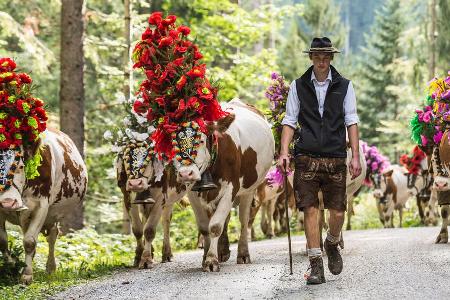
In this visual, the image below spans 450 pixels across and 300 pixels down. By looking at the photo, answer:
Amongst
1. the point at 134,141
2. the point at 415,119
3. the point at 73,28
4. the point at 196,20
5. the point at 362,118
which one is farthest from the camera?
the point at 362,118

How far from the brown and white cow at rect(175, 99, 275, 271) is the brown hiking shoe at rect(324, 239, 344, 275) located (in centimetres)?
204

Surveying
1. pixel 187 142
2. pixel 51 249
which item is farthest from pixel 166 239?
pixel 187 142

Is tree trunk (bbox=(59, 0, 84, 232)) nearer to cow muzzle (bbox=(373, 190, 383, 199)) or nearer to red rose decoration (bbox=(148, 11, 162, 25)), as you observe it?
red rose decoration (bbox=(148, 11, 162, 25))

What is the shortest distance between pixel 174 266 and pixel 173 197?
1217 millimetres

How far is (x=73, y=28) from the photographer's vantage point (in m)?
18.5

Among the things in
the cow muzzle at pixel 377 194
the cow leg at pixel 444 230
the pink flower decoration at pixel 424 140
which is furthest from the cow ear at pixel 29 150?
the cow muzzle at pixel 377 194

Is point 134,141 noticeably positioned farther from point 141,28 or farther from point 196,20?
point 196,20

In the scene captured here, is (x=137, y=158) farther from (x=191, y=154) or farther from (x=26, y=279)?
(x=26, y=279)

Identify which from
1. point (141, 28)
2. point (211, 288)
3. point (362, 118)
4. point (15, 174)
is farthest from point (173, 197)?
point (362, 118)

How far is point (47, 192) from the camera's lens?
1193 centimetres

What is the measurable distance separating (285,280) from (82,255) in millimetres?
6615

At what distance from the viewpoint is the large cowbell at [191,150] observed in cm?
1138

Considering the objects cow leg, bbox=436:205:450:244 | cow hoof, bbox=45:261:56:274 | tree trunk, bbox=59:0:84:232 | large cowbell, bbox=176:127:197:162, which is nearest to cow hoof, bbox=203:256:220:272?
large cowbell, bbox=176:127:197:162

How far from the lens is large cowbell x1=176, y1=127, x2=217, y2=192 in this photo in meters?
11.4
